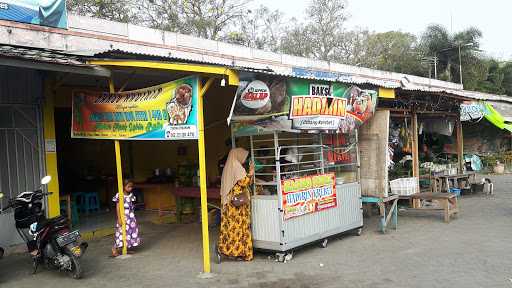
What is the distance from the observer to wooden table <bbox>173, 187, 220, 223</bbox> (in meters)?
8.56

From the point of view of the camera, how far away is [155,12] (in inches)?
963

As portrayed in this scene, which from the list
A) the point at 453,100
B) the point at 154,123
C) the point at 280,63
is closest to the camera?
the point at 154,123

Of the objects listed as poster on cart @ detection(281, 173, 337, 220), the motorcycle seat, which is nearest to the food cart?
poster on cart @ detection(281, 173, 337, 220)

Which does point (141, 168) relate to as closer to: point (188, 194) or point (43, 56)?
point (188, 194)

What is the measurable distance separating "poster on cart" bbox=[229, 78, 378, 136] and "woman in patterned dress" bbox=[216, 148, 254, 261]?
Result: 0.60 meters

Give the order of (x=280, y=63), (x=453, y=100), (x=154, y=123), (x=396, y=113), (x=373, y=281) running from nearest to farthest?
(x=373, y=281) < (x=154, y=123) < (x=396, y=113) < (x=453, y=100) < (x=280, y=63)

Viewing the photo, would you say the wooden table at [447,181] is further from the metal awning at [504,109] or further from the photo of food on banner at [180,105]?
the photo of food on banner at [180,105]

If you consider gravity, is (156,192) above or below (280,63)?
below

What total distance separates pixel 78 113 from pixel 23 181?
1.57 m

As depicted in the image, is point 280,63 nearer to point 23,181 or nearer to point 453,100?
point 453,100

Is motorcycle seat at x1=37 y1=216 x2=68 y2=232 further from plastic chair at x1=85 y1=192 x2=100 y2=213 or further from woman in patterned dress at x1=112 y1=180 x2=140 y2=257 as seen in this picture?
plastic chair at x1=85 y1=192 x2=100 y2=213

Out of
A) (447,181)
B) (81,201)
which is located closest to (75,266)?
(81,201)

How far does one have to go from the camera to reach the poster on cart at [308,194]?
659 centimetres

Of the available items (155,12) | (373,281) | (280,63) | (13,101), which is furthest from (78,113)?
(155,12)
